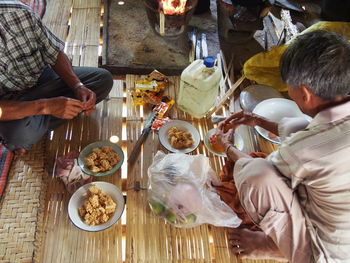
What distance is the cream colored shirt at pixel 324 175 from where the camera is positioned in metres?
1.07

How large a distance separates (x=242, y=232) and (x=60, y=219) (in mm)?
983

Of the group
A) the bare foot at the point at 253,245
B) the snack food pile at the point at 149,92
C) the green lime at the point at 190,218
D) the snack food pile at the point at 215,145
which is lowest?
the bare foot at the point at 253,245

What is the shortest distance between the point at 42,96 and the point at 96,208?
78 centimetres

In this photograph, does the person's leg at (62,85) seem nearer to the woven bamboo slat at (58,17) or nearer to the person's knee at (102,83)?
the person's knee at (102,83)

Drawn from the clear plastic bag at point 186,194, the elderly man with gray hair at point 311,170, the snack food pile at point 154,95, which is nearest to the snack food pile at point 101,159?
the clear plastic bag at point 186,194

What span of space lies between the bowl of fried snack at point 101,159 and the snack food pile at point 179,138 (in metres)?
0.33

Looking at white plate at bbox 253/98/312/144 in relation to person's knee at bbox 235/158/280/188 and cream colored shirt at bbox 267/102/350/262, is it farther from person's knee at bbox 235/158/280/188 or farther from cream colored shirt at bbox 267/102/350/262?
cream colored shirt at bbox 267/102/350/262

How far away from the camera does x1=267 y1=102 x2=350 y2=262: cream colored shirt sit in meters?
1.07

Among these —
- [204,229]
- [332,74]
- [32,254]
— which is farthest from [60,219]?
[332,74]

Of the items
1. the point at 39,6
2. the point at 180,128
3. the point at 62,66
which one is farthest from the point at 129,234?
the point at 39,6

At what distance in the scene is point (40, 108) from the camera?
1574mm

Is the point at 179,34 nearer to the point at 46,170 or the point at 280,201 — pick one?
the point at 46,170

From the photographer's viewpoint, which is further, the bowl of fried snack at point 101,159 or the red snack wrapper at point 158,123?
the red snack wrapper at point 158,123

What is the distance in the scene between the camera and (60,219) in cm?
155
